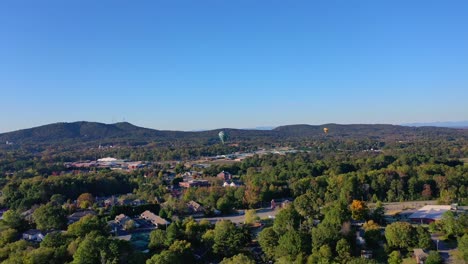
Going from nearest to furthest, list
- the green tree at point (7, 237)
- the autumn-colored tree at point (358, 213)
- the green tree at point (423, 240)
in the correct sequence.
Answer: the green tree at point (423, 240) → the green tree at point (7, 237) → the autumn-colored tree at point (358, 213)

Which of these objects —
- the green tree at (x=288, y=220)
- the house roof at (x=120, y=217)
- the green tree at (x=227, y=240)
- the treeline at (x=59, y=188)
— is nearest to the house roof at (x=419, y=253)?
the green tree at (x=288, y=220)

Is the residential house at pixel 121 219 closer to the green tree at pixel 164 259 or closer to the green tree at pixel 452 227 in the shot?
the green tree at pixel 164 259

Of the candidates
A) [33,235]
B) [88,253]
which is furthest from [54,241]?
[33,235]

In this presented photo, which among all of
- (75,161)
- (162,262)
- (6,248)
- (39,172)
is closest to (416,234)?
(162,262)

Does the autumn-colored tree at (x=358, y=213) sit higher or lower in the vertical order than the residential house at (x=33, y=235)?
higher

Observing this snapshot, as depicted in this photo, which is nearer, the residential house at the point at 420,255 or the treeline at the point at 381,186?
the residential house at the point at 420,255

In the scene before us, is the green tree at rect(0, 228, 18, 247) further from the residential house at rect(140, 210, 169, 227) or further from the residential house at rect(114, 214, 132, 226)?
the residential house at rect(140, 210, 169, 227)

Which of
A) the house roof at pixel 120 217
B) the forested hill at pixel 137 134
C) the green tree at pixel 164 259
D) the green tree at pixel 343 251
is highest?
the forested hill at pixel 137 134
